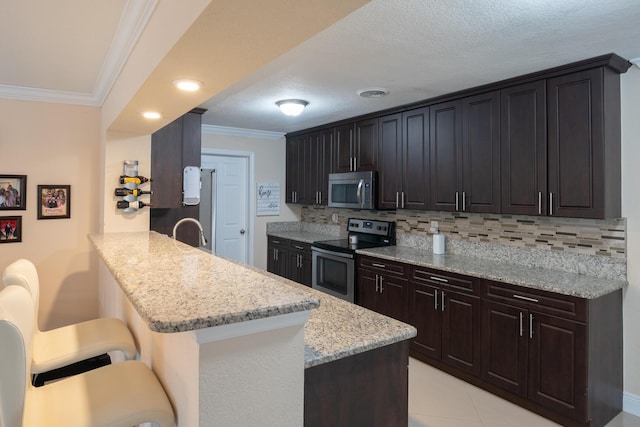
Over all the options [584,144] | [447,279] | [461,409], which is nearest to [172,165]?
[447,279]

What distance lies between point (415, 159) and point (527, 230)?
1.15 meters

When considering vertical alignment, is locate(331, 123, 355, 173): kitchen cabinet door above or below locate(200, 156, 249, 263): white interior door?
above

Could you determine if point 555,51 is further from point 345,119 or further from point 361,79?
point 345,119

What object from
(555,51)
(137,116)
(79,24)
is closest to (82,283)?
(137,116)

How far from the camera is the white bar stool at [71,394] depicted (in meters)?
1.07

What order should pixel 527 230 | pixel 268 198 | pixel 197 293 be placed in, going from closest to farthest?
pixel 197 293, pixel 527 230, pixel 268 198

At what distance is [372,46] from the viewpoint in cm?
229

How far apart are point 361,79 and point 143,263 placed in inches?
82.1

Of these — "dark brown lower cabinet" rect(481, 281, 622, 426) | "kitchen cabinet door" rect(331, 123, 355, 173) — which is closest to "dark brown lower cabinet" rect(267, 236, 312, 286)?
"kitchen cabinet door" rect(331, 123, 355, 173)

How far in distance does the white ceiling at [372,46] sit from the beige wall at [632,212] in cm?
29

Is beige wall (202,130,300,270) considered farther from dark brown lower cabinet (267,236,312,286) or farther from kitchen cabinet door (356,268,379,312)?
kitchen cabinet door (356,268,379,312)

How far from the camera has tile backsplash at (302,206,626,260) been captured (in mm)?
2680

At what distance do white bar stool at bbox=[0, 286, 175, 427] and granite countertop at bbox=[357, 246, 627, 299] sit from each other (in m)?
2.32

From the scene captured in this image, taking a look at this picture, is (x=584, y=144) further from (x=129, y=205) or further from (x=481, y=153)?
(x=129, y=205)
